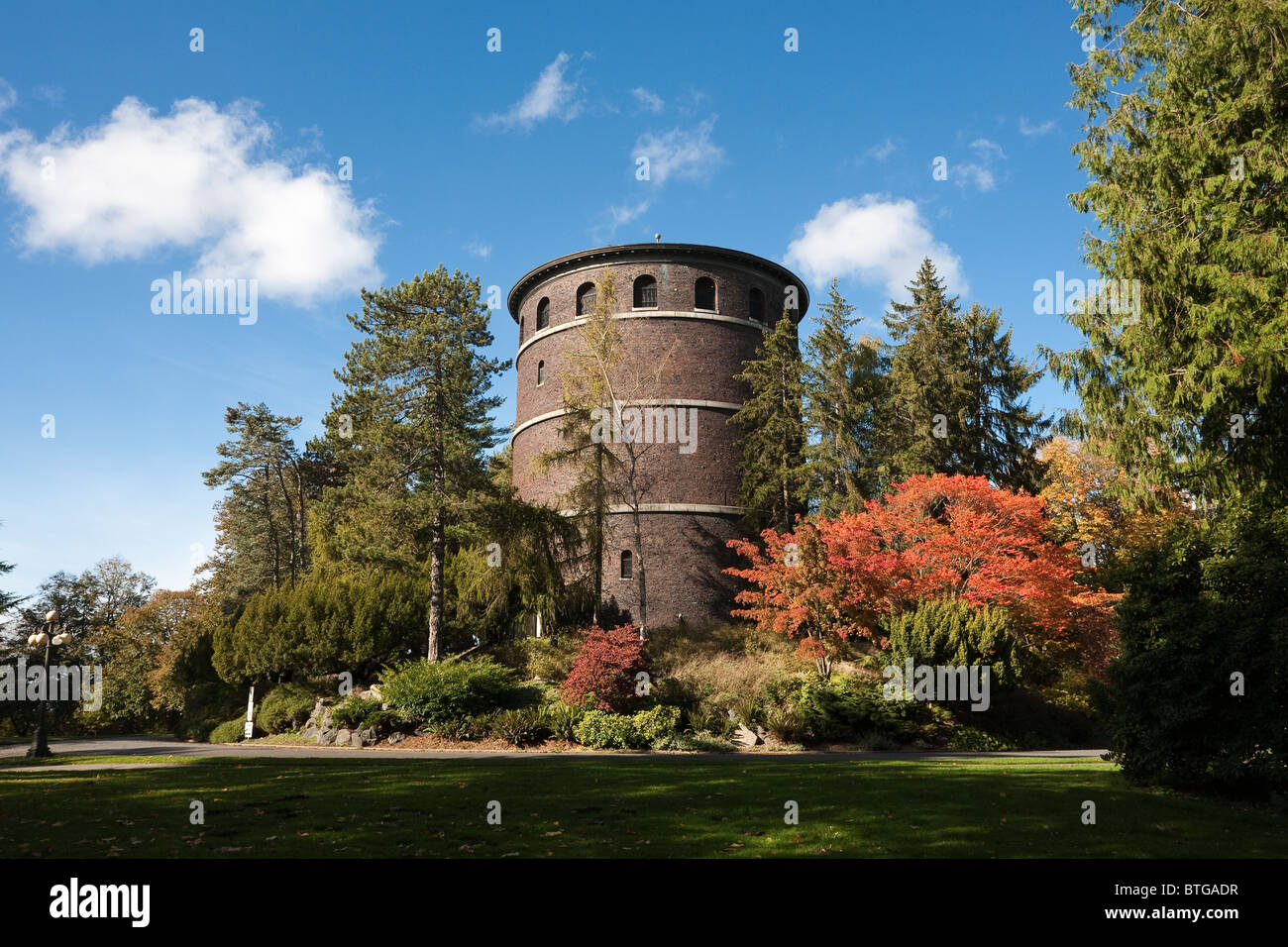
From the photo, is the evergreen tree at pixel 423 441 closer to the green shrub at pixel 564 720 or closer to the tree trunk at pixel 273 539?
the green shrub at pixel 564 720

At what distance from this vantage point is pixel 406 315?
103 ft

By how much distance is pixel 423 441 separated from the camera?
89.3 feet

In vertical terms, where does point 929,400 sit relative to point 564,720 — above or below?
above

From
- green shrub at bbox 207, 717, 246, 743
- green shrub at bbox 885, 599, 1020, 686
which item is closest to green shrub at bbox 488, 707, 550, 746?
green shrub at bbox 885, 599, 1020, 686

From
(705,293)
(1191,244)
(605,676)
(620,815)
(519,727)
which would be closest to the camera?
(620,815)

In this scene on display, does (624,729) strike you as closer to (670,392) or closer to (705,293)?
(670,392)

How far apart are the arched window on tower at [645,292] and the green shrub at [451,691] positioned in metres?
16.1

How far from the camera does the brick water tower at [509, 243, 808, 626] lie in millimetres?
30516

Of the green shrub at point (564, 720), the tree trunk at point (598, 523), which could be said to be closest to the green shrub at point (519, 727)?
the green shrub at point (564, 720)

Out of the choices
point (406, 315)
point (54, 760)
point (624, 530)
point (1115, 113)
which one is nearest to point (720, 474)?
point (624, 530)

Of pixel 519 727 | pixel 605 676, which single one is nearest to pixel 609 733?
pixel 605 676

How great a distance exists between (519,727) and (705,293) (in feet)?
63.9

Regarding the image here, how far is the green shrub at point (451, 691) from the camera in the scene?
21219 millimetres

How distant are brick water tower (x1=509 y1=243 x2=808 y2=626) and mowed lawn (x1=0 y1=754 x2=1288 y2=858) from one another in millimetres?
18008
